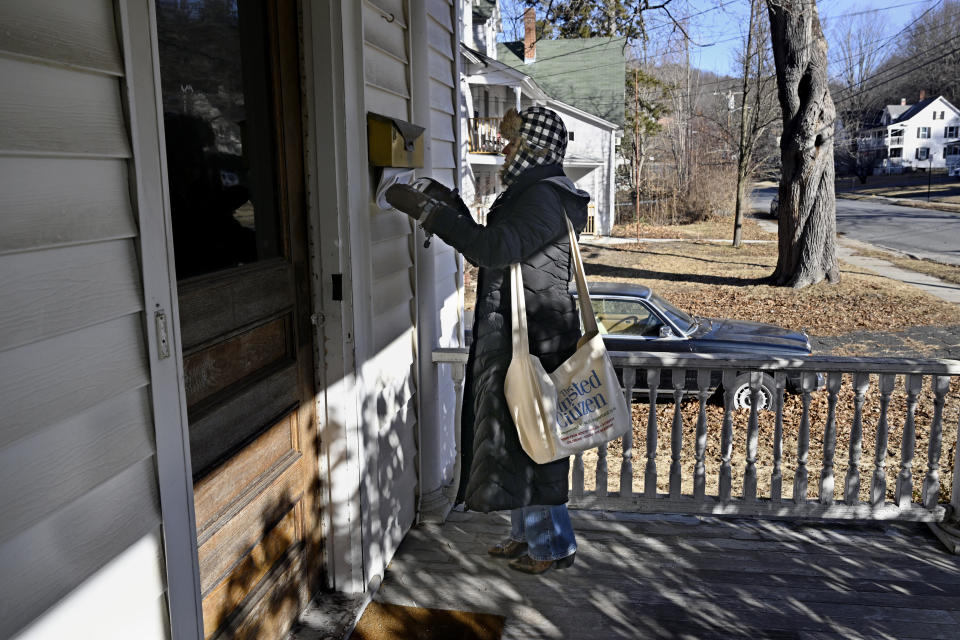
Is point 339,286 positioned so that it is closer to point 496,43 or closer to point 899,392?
point 899,392

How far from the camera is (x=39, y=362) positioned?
141 cm

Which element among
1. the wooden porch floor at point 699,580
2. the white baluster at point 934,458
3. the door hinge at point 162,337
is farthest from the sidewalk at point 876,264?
the door hinge at point 162,337

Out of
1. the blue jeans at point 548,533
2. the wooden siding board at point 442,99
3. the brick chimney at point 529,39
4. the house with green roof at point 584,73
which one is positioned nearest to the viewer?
the blue jeans at point 548,533

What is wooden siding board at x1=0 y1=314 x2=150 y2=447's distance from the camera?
1.34 metres

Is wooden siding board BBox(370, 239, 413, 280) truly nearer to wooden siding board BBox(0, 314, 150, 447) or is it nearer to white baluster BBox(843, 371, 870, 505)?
wooden siding board BBox(0, 314, 150, 447)

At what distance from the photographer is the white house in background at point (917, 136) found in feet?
240

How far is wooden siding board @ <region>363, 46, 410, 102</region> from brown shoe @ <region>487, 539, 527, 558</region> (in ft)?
6.90

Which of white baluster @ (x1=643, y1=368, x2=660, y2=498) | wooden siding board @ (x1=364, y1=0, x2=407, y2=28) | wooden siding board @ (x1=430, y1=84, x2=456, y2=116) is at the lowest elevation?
white baluster @ (x1=643, y1=368, x2=660, y2=498)

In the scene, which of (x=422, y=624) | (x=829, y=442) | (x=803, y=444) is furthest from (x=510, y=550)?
(x=829, y=442)

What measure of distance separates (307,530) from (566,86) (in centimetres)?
2800

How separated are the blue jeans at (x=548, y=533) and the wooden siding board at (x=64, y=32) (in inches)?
97.5

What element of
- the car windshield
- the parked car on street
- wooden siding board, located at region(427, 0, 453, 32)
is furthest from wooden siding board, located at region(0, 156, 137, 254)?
the car windshield

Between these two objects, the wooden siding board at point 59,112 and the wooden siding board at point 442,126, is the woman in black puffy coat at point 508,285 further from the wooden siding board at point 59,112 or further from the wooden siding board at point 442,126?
the wooden siding board at point 59,112

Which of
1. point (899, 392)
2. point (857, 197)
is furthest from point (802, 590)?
point (857, 197)
